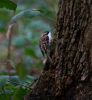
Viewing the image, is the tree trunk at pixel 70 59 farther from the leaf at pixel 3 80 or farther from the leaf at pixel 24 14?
the leaf at pixel 24 14

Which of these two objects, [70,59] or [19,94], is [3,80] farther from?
[70,59]

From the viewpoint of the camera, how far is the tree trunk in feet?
6.26

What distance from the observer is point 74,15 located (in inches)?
76.5

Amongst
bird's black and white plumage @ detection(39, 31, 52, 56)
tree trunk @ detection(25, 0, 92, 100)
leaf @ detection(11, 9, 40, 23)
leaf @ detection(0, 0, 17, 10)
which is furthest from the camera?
leaf @ detection(11, 9, 40, 23)

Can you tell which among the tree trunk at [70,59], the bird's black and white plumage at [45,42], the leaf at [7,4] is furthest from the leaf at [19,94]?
the leaf at [7,4]

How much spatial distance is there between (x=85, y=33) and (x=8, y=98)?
0.52 metres

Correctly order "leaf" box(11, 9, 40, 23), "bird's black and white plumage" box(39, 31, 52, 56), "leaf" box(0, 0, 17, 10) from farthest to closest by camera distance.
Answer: "leaf" box(11, 9, 40, 23), "leaf" box(0, 0, 17, 10), "bird's black and white plumage" box(39, 31, 52, 56)

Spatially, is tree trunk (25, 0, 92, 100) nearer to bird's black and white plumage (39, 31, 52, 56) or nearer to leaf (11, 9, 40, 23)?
bird's black and white plumage (39, 31, 52, 56)

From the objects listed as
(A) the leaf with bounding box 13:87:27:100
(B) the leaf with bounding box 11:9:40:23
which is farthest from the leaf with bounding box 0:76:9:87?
(B) the leaf with bounding box 11:9:40:23

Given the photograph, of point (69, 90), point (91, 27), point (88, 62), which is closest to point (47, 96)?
point (69, 90)

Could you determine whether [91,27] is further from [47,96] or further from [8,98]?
[8,98]

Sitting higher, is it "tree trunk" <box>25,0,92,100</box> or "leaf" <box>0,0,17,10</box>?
"leaf" <box>0,0,17,10</box>

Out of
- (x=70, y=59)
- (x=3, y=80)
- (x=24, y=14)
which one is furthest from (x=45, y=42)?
(x=24, y=14)

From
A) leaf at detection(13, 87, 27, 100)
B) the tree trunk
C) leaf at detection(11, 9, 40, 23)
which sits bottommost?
leaf at detection(13, 87, 27, 100)
